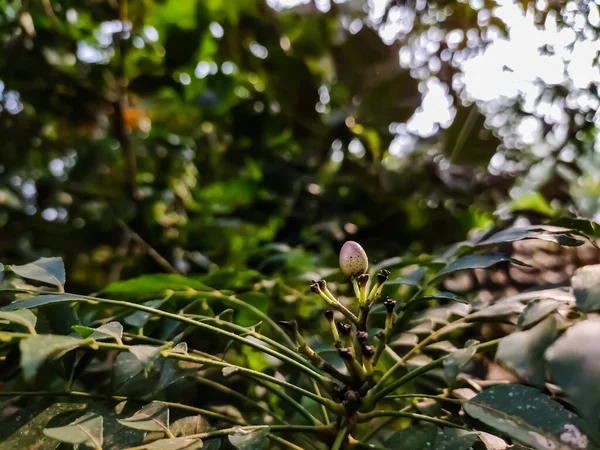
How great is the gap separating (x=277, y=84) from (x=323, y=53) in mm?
122

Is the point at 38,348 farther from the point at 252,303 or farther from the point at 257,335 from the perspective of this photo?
the point at 252,303

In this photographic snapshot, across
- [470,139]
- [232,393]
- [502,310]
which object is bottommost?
[232,393]

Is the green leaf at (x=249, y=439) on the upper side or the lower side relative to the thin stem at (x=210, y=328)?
lower

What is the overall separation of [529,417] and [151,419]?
0.19 m

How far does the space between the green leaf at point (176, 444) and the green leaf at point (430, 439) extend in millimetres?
114

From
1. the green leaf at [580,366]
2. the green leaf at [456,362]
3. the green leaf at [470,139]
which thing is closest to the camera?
the green leaf at [580,366]

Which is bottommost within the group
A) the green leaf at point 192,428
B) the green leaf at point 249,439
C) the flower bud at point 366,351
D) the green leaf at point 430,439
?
the green leaf at point 192,428

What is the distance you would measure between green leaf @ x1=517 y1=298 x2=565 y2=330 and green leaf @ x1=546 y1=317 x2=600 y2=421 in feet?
0.09

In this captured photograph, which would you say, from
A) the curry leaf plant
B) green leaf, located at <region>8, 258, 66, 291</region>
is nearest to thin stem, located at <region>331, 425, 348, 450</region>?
the curry leaf plant

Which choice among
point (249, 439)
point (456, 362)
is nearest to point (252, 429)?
point (249, 439)

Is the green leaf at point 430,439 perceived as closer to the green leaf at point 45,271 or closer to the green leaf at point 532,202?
the green leaf at point 45,271

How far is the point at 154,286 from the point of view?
440mm

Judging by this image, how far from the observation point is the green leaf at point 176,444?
0.87ft

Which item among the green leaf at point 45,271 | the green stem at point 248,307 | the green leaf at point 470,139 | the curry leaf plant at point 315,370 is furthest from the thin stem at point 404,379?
the green leaf at point 470,139
